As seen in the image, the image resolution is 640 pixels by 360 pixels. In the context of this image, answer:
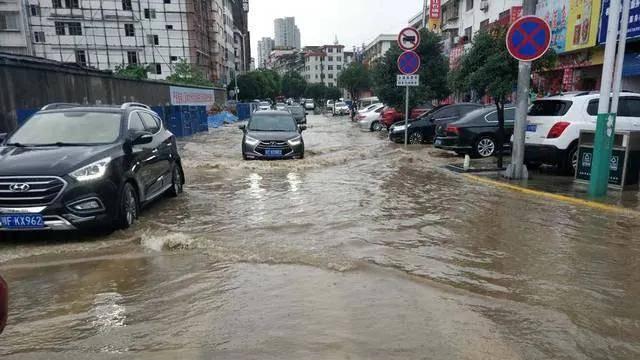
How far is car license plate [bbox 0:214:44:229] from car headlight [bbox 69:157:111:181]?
60 centimetres

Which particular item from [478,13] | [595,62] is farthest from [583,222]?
[478,13]

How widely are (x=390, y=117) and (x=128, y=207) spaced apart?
66.4 feet

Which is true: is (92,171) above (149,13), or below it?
below

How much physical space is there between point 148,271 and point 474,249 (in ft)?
11.7

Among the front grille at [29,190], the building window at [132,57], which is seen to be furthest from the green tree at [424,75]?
the building window at [132,57]

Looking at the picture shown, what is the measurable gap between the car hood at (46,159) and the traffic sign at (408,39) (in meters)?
10.5

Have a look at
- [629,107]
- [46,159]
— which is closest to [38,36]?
[46,159]

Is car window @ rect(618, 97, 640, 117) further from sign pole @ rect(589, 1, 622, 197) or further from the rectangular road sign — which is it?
the rectangular road sign

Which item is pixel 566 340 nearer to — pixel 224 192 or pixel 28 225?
pixel 28 225

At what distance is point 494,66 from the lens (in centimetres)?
1009

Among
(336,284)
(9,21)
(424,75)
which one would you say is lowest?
(336,284)

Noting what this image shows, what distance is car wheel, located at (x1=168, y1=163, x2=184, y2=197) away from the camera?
8704 millimetres

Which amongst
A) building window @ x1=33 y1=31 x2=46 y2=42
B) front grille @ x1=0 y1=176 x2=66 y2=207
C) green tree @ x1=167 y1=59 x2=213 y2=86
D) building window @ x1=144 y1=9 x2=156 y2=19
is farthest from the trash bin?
building window @ x1=33 y1=31 x2=46 y2=42

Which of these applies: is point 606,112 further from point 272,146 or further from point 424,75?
point 424,75
